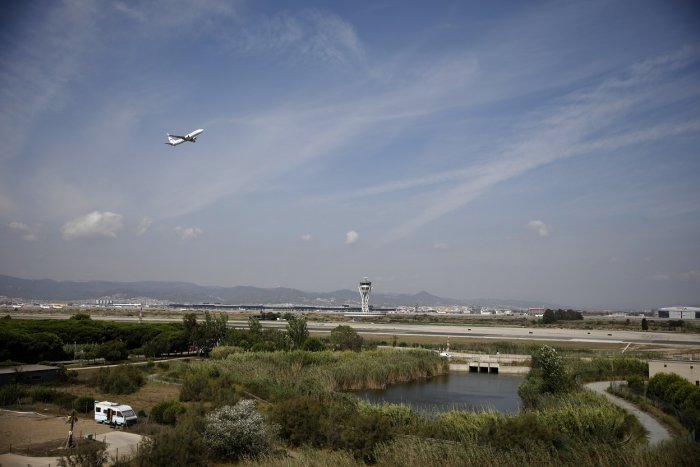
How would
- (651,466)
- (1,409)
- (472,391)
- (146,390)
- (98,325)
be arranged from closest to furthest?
(651,466) → (1,409) → (146,390) → (472,391) → (98,325)

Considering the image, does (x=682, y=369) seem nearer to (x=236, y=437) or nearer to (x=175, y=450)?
(x=236, y=437)

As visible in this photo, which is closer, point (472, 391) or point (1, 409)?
point (1, 409)

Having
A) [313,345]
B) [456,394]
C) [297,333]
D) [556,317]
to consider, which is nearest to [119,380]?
[297,333]

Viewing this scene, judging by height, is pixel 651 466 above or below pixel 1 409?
above

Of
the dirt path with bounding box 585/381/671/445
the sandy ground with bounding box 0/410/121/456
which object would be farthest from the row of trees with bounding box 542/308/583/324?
the sandy ground with bounding box 0/410/121/456

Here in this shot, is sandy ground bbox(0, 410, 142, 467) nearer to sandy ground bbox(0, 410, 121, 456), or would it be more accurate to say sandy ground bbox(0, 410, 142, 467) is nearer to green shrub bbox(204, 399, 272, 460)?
sandy ground bbox(0, 410, 121, 456)

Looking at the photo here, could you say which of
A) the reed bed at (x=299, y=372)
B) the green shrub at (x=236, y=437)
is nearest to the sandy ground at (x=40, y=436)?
the green shrub at (x=236, y=437)

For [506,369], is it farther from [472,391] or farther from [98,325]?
[98,325]

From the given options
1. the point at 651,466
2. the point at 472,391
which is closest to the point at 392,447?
the point at 651,466
